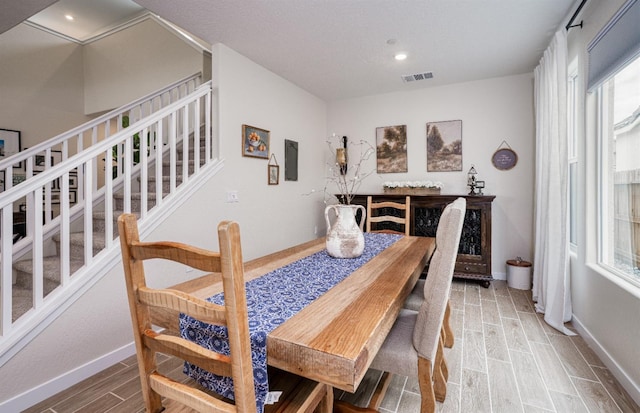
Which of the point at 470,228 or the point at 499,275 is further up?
the point at 470,228

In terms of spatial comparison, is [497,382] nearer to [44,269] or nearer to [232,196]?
[232,196]

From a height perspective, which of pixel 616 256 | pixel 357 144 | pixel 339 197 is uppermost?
pixel 357 144

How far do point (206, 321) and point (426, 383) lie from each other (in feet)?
3.34

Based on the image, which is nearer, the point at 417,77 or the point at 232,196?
the point at 232,196

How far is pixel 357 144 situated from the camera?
15.8 feet

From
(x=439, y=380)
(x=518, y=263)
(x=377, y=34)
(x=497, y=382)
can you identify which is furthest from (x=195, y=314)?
(x=518, y=263)

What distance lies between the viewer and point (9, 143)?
435 cm

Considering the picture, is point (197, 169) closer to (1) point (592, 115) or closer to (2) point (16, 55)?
(1) point (592, 115)

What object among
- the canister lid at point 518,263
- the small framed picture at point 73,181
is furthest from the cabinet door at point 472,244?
the small framed picture at point 73,181

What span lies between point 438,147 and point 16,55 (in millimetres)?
6282

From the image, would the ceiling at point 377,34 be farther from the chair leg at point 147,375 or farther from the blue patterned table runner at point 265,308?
the chair leg at point 147,375

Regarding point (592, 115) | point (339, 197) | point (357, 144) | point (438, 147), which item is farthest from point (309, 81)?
point (592, 115)

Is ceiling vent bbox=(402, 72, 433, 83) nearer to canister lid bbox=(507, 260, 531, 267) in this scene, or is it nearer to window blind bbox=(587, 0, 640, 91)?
window blind bbox=(587, 0, 640, 91)

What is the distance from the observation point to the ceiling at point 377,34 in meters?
2.41
